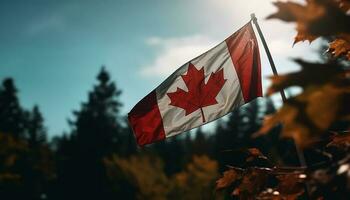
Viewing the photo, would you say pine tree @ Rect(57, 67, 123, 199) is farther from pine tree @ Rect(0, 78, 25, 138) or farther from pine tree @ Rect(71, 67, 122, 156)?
pine tree @ Rect(0, 78, 25, 138)

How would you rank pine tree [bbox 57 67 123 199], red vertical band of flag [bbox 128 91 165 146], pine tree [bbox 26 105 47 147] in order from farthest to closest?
pine tree [bbox 26 105 47 147], pine tree [bbox 57 67 123 199], red vertical band of flag [bbox 128 91 165 146]

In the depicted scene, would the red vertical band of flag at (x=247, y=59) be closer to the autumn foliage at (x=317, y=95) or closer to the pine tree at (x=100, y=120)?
the autumn foliage at (x=317, y=95)

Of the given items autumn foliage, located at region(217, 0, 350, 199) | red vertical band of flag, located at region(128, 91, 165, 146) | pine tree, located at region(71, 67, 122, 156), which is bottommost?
autumn foliage, located at region(217, 0, 350, 199)

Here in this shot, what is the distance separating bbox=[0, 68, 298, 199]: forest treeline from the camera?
115 feet

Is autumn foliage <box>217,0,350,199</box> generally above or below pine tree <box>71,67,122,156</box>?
below

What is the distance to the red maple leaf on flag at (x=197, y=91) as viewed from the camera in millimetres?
5996

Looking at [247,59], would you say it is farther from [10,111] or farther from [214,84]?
[10,111]

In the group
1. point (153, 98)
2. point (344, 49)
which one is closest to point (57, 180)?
point (153, 98)

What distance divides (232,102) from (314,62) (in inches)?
172

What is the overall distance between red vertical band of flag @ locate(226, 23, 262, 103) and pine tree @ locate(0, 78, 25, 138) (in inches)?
1934

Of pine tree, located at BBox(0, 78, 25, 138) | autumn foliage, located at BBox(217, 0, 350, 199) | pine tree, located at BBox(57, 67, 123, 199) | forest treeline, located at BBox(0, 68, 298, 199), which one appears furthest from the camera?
pine tree, located at BBox(0, 78, 25, 138)

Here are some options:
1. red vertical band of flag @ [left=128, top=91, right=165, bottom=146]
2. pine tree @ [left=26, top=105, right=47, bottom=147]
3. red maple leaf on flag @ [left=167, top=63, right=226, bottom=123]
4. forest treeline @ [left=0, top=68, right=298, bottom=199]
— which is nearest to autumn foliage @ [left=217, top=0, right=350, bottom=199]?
red maple leaf on flag @ [left=167, top=63, right=226, bottom=123]

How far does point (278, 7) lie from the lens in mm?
1893

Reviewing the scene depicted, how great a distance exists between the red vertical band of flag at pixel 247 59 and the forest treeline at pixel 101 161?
20873 millimetres
